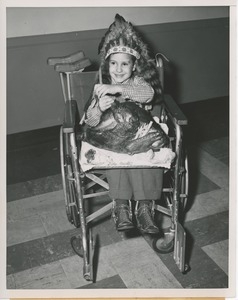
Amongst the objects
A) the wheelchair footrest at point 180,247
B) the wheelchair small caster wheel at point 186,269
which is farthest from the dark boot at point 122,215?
the wheelchair small caster wheel at point 186,269

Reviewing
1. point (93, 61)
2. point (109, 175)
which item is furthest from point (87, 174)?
point (93, 61)

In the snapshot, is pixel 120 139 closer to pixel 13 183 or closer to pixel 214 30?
pixel 13 183

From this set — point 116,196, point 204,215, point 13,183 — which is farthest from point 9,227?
point 204,215

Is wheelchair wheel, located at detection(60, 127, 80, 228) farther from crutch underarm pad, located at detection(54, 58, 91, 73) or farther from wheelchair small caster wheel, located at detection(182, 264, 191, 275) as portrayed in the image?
wheelchair small caster wheel, located at detection(182, 264, 191, 275)

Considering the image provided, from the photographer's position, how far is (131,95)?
187 cm

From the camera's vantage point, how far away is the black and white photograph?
1.80 metres

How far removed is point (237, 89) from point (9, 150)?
2.03m

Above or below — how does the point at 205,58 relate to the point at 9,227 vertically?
above

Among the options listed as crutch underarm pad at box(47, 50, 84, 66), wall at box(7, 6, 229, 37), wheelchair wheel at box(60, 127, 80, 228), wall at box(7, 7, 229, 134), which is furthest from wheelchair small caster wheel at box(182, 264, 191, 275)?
wall at box(7, 6, 229, 37)

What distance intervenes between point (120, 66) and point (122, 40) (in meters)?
0.13

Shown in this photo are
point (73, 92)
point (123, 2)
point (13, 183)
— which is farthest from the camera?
point (13, 183)

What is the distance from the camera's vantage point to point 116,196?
72.9 inches

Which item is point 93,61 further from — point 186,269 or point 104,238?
point 186,269

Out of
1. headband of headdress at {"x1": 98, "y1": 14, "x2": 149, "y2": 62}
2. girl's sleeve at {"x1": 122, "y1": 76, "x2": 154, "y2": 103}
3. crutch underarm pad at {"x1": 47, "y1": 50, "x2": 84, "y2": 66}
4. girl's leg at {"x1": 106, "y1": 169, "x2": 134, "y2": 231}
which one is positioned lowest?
girl's leg at {"x1": 106, "y1": 169, "x2": 134, "y2": 231}
